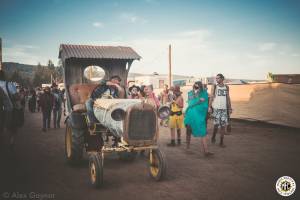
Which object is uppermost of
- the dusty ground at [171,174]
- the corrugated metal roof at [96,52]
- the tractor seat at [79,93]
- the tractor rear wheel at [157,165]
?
the corrugated metal roof at [96,52]

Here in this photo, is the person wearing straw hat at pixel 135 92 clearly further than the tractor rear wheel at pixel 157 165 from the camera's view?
Yes

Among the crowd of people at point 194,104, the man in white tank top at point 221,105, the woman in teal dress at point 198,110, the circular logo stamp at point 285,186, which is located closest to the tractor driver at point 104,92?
the crowd of people at point 194,104

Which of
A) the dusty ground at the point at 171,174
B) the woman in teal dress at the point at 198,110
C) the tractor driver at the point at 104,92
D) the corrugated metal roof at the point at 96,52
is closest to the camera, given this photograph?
the dusty ground at the point at 171,174

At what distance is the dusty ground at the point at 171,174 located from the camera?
4496mm

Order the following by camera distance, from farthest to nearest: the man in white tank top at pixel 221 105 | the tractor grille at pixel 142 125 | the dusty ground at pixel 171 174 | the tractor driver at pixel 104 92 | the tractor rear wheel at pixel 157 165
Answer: the man in white tank top at pixel 221 105 → the tractor driver at pixel 104 92 → the tractor rear wheel at pixel 157 165 → the tractor grille at pixel 142 125 → the dusty ground at pixel 171 174

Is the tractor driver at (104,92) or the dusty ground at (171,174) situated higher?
Answer: the tractor driver at (104,92)

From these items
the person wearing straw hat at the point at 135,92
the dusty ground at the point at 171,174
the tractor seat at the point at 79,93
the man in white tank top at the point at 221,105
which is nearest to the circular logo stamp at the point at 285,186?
the dusty ground at the point at 171,174

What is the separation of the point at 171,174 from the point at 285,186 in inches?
80.7

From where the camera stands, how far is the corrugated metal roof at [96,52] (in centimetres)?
803

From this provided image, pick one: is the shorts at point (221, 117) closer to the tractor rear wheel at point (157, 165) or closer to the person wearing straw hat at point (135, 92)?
the person wearing straw hat at point (135, 92)

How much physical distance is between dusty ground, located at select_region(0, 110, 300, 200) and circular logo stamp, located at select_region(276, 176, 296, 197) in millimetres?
97

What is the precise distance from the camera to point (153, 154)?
5.27 m

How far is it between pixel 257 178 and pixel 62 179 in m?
3.68

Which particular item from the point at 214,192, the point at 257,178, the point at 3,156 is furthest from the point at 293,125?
the point at 3,156
